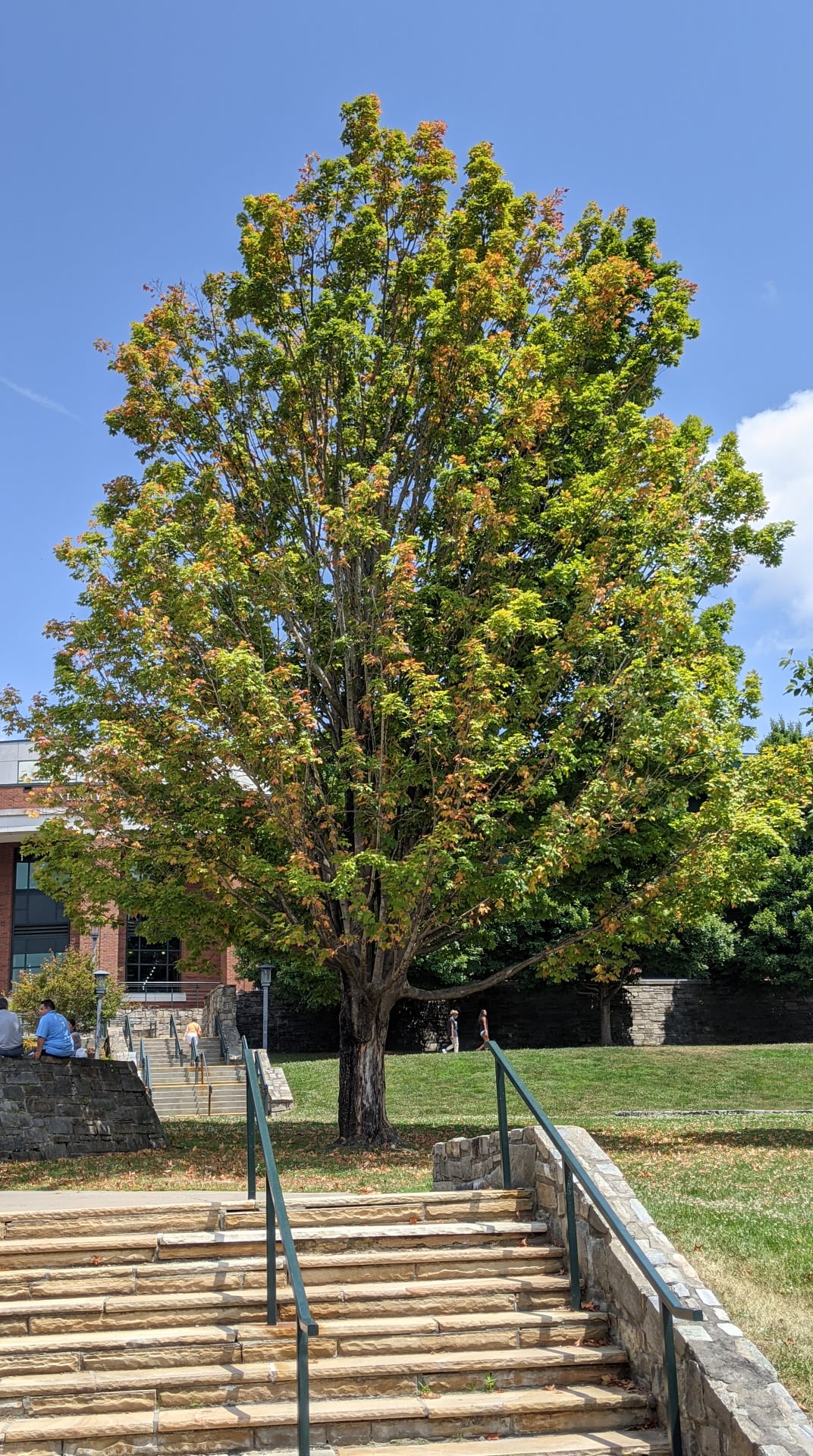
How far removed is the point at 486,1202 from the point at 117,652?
29.9 feet

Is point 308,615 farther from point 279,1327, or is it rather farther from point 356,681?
point 279,1327

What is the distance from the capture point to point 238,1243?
715cm

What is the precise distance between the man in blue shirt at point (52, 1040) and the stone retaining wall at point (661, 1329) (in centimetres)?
833

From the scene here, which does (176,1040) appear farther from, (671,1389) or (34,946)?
(671,1389)

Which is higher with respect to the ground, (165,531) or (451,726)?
(165,531)

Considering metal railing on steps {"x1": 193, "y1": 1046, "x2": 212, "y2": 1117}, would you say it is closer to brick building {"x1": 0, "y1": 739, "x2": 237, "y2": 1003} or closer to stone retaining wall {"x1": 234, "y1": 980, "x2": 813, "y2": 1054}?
stone retaining wall {"x1": 234, "y1": 980, "x2": 813, "y2": 1054}

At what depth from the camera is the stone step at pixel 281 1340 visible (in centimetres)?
→ 613

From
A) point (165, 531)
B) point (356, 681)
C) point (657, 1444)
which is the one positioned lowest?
point (657, 1444)

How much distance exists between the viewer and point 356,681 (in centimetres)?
1550

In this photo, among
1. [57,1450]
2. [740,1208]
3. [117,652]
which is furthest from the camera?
[117,652]

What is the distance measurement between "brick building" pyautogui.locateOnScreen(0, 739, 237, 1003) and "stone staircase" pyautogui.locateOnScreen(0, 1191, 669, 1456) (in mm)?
34263

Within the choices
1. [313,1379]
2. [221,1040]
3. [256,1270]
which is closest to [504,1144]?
[256,1270]

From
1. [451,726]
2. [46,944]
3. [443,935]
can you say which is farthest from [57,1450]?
[46,944]

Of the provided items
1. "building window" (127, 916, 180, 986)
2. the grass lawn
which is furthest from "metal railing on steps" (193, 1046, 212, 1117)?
"building window" (127, 916, 180, 986)
